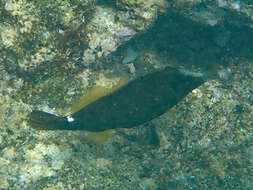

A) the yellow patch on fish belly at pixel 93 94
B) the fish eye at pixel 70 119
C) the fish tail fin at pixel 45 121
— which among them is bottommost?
the fish tail fin at pixel 45 121

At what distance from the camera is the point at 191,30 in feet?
15.6

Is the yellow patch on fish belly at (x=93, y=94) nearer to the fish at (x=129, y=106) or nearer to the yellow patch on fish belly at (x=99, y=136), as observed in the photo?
the fish at (x=129, y=106)

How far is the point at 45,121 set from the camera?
12.7 feet

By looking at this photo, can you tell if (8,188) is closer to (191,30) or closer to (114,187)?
(114,187)

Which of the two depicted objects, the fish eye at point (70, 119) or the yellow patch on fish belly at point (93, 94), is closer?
the fish eye at point (70, 119)

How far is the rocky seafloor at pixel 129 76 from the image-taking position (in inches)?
143

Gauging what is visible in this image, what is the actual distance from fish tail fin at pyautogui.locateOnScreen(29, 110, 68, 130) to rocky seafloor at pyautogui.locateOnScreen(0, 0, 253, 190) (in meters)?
0.11

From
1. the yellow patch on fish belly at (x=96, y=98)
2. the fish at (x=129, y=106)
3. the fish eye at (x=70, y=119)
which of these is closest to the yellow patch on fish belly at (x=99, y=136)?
the yellow patch on fish belly at (x=96, y=98)

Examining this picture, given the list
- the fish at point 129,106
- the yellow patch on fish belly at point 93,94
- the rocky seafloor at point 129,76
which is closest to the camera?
the rocky seafloor at point 129,76

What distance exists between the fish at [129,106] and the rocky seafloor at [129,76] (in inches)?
8.9

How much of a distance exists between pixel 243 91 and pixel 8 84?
4.43 metres

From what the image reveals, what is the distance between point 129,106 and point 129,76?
114cm

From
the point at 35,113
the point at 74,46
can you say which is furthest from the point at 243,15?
the point at 35,113

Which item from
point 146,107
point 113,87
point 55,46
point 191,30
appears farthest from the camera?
point 191,30
